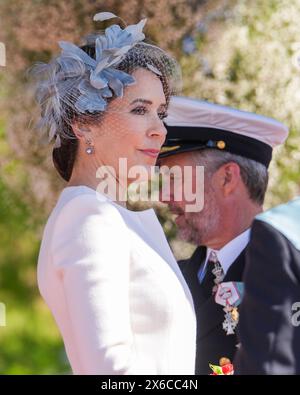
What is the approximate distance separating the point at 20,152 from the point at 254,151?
128cm

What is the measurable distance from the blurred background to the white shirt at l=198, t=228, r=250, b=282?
1.07 metres

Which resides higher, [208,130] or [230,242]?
[208,130]

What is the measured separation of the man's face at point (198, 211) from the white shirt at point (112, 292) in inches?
38.9

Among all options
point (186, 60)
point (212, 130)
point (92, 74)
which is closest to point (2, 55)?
point (186, 60)

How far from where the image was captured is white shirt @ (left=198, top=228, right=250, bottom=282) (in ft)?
10.1

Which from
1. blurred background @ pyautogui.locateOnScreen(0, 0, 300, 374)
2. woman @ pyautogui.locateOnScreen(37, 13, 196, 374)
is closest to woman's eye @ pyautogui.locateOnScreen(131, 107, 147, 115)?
woman @ pyautogui.locateOnScreen(37, 13, 196, 374)

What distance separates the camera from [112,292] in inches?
82.1

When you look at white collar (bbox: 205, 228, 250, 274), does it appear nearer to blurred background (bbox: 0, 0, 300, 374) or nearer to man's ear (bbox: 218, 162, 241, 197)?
man's ear (bbox: 218, 162, 241, 197)

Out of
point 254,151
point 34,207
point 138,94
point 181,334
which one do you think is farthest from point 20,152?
point 181,334

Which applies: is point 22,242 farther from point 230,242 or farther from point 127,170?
point 127,170

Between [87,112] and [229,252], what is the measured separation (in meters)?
0.93

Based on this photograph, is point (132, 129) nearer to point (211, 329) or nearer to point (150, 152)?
point (150, 152)

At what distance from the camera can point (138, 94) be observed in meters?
2.40

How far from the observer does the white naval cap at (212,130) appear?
329 cm
